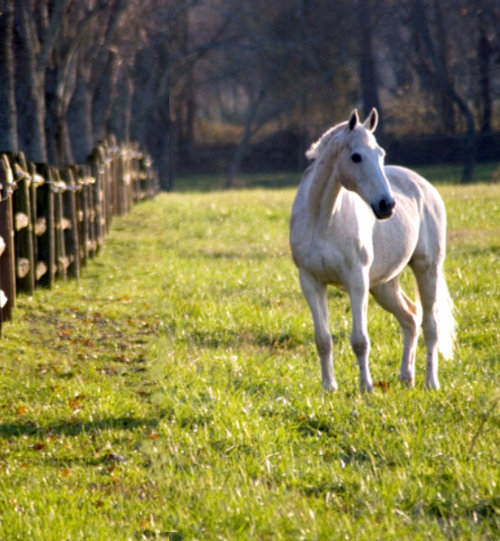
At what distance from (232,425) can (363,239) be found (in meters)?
1.62

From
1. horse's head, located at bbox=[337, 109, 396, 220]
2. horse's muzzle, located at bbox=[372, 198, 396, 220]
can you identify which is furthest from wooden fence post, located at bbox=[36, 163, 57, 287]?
horse's muzzle, located at bbox=[372, 198, 396, 220]

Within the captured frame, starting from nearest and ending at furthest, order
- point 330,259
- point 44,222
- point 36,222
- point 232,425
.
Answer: point 232,425 → point 330,259 → point 36,222 → point 44,222

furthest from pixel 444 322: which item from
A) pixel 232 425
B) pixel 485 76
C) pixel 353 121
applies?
pixel 485 76

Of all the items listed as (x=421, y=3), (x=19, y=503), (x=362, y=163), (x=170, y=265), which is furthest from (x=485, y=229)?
(x=421, y=3)

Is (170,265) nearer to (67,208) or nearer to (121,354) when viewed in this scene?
(67,208)

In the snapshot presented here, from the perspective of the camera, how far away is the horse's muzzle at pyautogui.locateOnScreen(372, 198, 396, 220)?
5.57 m

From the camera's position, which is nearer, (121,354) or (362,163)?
(362,163)

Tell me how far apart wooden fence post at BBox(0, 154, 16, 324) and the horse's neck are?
3.58 m

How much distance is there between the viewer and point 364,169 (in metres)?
5.71

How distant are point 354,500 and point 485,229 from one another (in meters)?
11.4

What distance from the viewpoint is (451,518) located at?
396 cm

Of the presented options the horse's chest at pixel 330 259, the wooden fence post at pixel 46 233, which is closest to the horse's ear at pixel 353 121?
the horse's chest at pixel 330 259

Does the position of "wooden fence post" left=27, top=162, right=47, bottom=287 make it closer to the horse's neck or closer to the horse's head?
the horse's neck

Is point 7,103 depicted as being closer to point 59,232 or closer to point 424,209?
point 59,232
